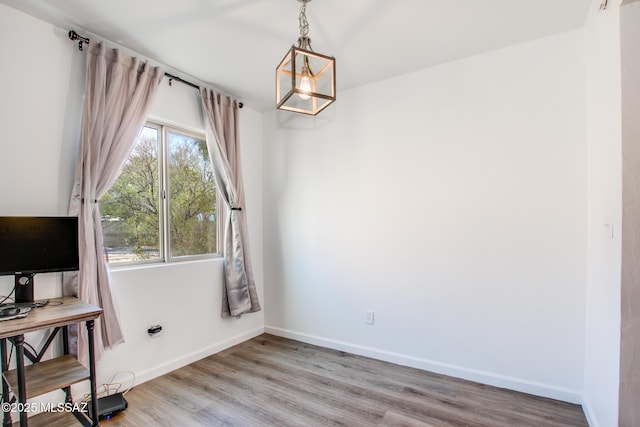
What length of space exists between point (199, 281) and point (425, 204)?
87.8 inches

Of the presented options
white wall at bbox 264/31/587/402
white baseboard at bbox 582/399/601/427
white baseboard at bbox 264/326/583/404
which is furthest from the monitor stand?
white baseboard at bbox 582/399/601/427

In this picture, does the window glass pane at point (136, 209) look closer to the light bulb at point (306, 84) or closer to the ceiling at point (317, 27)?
the ceiling at point (317, 27)

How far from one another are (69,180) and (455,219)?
9.53ft

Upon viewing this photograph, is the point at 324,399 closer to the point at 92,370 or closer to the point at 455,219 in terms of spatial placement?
the point at 92,370

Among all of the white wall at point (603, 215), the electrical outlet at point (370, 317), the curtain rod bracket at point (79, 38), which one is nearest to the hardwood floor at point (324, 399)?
the electrical outlet at point (370, 317)

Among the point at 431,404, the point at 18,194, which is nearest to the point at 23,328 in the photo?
the point at 18,194

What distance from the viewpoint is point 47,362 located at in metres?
1.90

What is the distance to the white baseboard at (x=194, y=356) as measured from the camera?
2564mm

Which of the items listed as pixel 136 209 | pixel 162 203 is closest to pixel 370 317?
pixel 162 203

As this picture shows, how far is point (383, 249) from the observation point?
2936mm

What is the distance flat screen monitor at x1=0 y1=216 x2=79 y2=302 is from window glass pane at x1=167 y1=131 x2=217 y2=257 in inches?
36.6

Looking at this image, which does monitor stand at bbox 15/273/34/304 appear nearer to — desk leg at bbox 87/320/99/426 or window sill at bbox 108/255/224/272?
desk leg at bbox 87/320/99/426

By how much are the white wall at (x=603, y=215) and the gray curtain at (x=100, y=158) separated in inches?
118

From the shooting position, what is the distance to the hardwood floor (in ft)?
6.71
